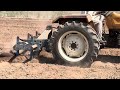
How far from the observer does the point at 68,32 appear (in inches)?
236

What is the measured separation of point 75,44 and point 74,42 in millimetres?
Result: 48

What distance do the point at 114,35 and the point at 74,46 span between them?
1.09 m

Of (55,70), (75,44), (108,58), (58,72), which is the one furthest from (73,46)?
(108,58)

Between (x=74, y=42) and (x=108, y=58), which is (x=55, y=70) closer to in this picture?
(x=74, y=42)

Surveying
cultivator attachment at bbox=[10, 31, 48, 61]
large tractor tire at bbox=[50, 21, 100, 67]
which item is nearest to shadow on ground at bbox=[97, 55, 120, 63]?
large tractor tire at bbox=[50, 21, 100, 67]

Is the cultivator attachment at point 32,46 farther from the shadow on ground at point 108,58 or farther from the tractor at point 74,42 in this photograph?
the shadow on ground at point 108,58

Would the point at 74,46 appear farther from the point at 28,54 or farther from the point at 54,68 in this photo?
the point at 28,54

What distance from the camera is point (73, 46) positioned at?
6.00 m

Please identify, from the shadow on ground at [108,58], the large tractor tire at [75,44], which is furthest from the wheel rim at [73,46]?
the shadow on ground at [108,58]

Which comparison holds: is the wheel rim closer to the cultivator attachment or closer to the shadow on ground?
the cultivator attachment

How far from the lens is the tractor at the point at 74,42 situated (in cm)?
588

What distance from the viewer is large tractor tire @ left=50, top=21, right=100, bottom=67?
5.86 meters
